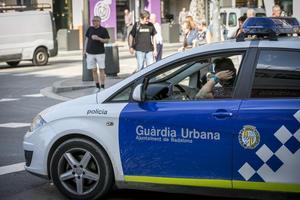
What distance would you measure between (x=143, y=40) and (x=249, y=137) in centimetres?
1006

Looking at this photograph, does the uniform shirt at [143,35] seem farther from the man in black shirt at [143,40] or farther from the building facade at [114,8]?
the building facade at [114,8]

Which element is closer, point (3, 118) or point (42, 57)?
point (3, 118)

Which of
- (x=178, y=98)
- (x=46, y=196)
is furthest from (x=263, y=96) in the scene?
(x=46, y=196)

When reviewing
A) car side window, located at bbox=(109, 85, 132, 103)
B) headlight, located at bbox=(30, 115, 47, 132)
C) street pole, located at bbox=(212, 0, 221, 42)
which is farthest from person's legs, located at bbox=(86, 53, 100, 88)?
car side window, located at bbox=(109, 85, 132, 103)

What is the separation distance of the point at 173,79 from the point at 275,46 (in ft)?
3.98

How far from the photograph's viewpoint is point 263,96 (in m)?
5.27

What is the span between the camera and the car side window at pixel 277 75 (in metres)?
5.25

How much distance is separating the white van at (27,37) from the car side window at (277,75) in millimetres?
18775

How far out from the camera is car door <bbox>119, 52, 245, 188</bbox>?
5.27 meters

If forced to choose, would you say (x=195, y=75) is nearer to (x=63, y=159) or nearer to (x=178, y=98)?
(x=178, y=98)

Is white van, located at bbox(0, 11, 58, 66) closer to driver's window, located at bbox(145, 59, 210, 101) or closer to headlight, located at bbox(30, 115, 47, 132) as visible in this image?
headlight, located at bbox(30, 115, 47, 132)

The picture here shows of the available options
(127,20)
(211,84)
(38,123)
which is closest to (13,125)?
(38,123)

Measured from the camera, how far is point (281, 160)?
511 centimetres

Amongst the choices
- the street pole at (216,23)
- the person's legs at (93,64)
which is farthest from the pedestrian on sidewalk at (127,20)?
the person's legs at (93,64)
